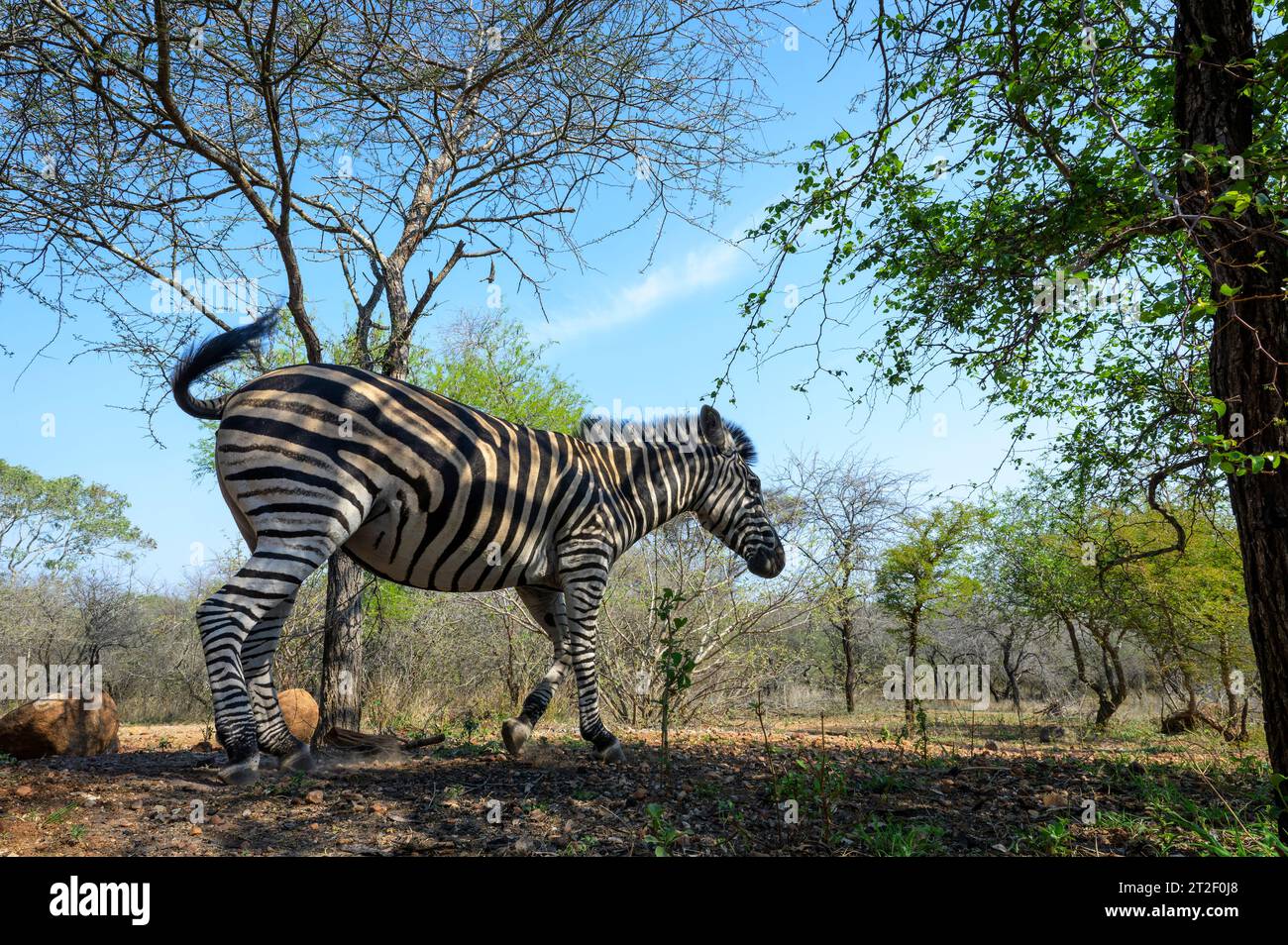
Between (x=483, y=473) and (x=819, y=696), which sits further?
(x=819, y=696)

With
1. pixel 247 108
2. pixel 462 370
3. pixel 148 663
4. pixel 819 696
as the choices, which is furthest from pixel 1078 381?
pixel 819 696

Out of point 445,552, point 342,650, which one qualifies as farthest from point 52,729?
point 445,552

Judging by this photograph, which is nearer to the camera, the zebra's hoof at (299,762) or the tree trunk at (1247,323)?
the tree trunk at (1247,323)

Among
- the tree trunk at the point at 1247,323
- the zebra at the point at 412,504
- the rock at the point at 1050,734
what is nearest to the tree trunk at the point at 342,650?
the zebra at the point at 412,504

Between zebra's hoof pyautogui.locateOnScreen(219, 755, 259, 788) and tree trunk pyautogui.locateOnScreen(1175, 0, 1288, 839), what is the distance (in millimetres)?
6544

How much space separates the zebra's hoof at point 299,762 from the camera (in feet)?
19.0

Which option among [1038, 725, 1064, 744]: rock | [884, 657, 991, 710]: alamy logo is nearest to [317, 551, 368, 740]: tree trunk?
[884, 657, 991, 710]: alamy logo

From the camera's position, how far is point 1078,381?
30.3 feet

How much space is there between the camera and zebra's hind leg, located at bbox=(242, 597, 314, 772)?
226 inches

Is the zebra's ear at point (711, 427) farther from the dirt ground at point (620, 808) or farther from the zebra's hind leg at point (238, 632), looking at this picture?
the zebra's hind leg at point (238, 632)

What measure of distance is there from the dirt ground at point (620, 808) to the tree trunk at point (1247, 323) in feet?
3.96
